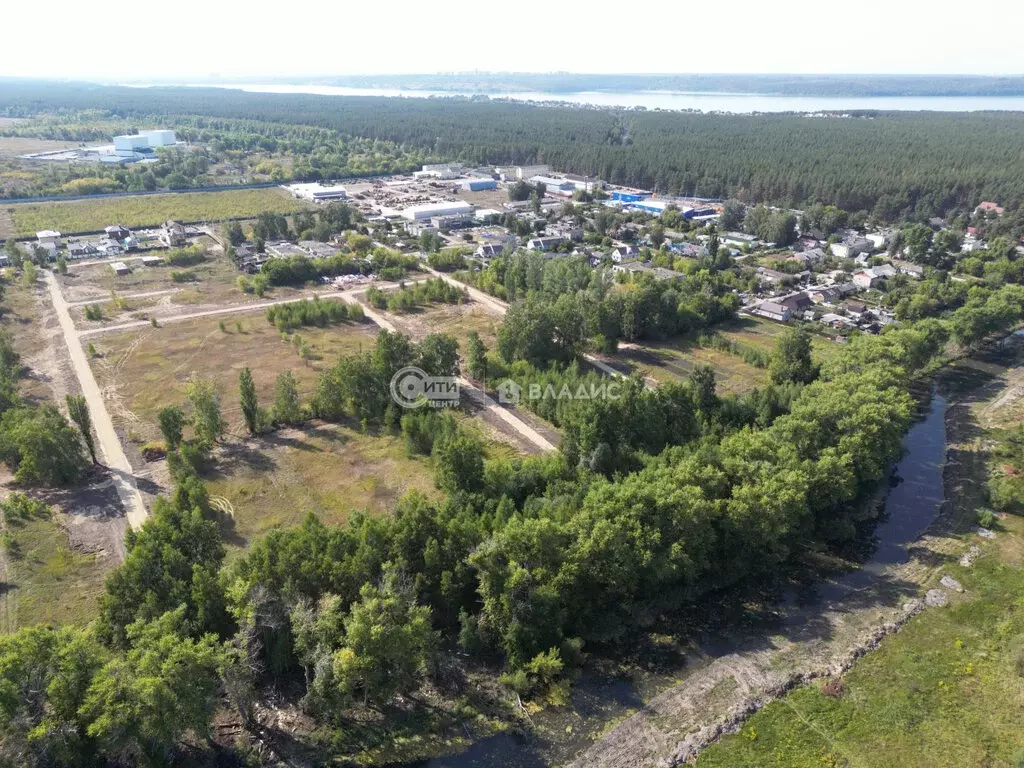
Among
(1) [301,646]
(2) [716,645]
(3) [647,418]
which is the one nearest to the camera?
(1) [301,646]

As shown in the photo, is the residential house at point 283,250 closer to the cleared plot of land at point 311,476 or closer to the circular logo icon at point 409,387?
the circular logo icon at point 409,387

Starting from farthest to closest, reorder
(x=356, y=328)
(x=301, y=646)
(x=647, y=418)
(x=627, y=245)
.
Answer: (x=627, y=245), (x=356, y=328), (x=647, y=418), (x=301, y=646)

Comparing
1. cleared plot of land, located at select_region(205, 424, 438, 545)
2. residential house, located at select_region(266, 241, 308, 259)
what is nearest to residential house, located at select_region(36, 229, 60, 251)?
residential house, located at select_region(266, 241, 308, 259)

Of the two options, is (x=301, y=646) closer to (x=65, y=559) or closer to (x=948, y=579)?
(x=65, y=559)

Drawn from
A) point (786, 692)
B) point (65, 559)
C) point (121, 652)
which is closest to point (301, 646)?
point (121, 652)

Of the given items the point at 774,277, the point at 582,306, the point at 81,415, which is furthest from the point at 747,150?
the point at 81,415

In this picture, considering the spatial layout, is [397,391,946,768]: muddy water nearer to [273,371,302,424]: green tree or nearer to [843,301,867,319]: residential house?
[843,301,867,319]: residential house

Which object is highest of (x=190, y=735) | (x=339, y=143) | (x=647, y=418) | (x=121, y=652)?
(x=339, y=143)
